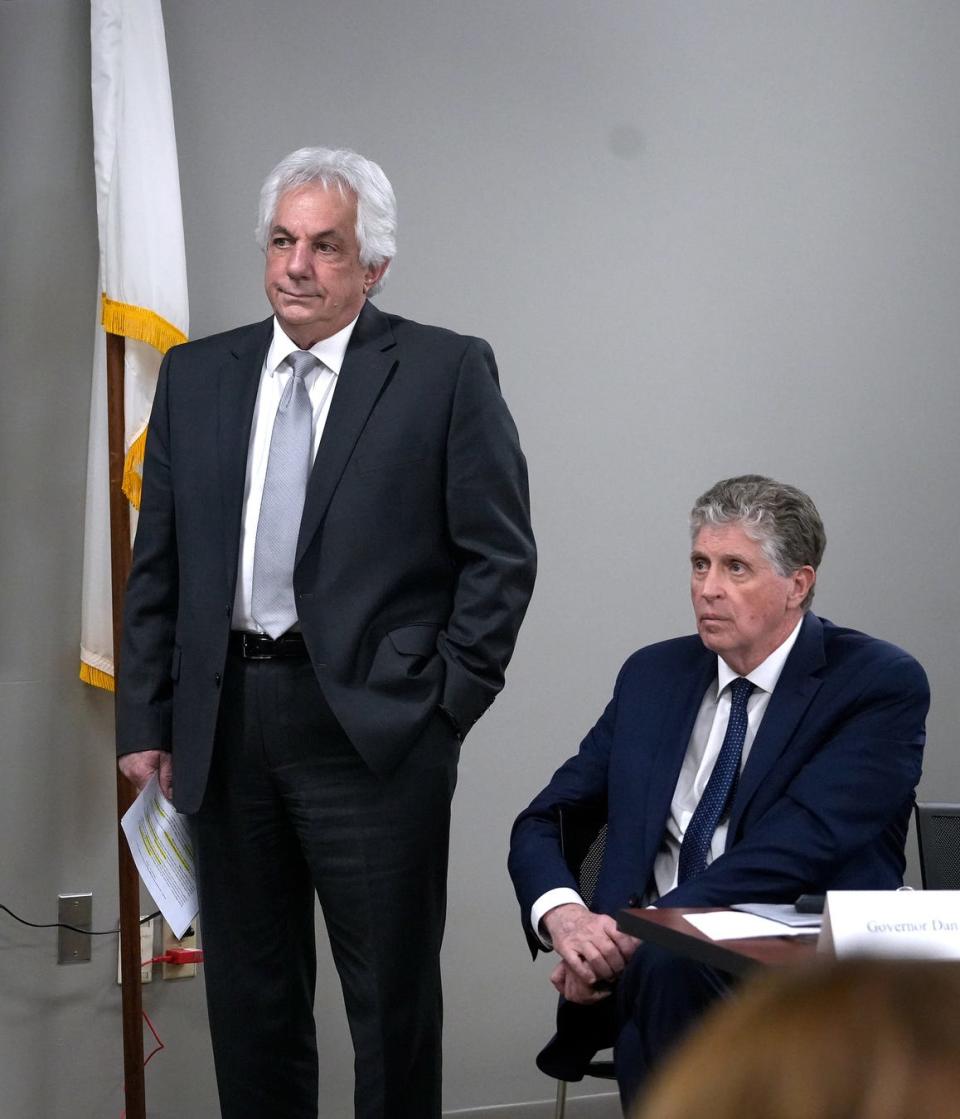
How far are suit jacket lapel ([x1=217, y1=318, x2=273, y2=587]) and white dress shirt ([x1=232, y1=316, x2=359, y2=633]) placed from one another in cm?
2

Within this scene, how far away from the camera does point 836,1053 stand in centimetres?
38

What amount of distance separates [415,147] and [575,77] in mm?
475

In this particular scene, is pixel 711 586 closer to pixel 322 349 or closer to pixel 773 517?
pixel 773 517

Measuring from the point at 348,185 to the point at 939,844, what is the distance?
1547mm

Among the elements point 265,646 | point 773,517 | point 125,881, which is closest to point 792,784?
point 773,517

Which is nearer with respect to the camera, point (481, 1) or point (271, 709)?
point (271, 709)

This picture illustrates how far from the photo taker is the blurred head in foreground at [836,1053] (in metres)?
0.37

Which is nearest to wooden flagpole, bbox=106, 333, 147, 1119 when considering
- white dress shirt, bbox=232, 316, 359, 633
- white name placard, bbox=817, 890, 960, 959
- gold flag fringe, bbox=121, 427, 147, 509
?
gold flag fringe, bbox=121, 427, 147, 509

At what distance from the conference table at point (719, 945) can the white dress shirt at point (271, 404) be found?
864mm

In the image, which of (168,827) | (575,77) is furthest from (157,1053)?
(575,77)

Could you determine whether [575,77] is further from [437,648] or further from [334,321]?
[437,648]

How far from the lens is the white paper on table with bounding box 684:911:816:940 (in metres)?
1.55

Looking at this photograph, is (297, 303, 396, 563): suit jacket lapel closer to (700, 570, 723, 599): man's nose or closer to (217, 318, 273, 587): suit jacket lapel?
(217, 318, 273, 587): suit jacket lapel

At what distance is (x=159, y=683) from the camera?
226cm
